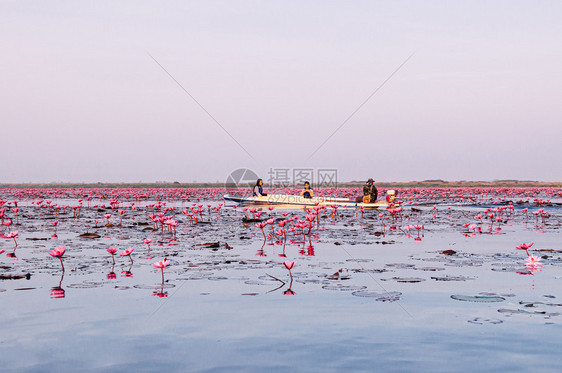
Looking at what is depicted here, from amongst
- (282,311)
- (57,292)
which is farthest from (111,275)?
(282,311)

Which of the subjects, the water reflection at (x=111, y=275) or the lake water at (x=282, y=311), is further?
the water reflection at (x=111, y=275)

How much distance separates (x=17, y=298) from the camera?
700 centimetres

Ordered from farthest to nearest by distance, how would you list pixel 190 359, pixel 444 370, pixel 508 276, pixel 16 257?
pixel 16 257
pixel 508 276
pixel 190 359
pixel 444 370

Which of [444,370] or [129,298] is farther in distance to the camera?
[129,298]

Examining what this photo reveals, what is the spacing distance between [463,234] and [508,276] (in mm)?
7765

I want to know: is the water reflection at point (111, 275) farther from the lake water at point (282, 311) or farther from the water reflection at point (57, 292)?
the water reflection at point (57, 292)

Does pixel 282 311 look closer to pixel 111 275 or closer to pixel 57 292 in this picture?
pixel 57 292

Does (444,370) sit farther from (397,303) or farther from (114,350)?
(114,350)

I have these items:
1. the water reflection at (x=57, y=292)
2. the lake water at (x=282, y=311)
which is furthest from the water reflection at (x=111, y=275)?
the water reflection at (x=57, y=292)

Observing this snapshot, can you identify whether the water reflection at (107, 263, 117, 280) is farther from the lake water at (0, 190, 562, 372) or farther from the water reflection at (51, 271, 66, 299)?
the water reflection at (51, 271, 66, 299)

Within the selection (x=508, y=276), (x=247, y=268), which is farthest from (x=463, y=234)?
(x=247, y=268)

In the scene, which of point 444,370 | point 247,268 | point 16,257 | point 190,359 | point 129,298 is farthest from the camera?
point 16,257

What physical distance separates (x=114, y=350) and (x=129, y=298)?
221 cm

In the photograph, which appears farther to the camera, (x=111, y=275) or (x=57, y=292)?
(x=111, y=275)
